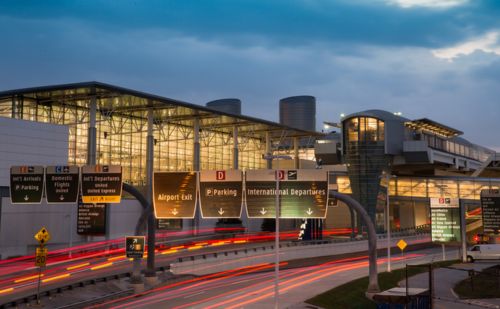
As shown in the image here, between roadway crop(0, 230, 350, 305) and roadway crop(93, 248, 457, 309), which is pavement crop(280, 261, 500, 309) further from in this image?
roadway crop(0, 230, 350, 305)

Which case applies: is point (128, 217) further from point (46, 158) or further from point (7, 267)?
point (7, 267)

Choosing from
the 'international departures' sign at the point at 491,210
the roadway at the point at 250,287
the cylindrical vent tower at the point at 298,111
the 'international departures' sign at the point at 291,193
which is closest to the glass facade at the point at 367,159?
the roadway at the point at 250,287

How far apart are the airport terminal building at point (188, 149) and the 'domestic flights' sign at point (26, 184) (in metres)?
25.7

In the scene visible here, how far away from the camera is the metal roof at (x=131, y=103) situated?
74625 mm

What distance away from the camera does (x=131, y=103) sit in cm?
8344

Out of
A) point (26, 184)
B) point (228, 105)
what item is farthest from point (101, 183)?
point (228, 105)

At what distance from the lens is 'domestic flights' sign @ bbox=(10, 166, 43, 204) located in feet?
115

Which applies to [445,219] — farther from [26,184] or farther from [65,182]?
[26,184]

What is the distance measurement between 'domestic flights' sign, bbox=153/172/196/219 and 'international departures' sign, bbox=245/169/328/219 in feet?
10.8

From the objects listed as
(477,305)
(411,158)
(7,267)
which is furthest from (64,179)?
(411,158)

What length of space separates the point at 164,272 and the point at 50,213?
786 inches

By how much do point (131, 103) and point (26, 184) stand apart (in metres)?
49.0

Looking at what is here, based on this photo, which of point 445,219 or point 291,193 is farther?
point 445,219

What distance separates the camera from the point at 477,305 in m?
34.8
